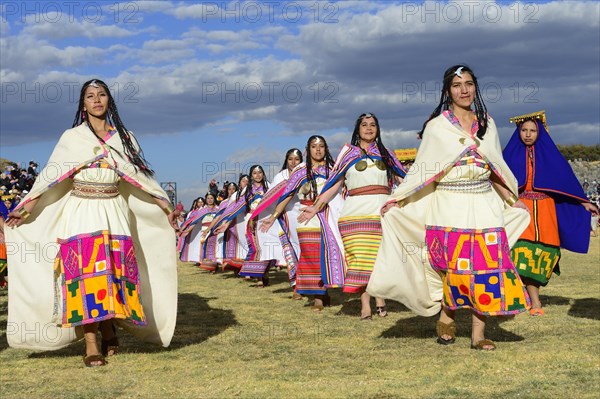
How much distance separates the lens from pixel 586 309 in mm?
9852

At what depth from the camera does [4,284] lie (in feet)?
46.7

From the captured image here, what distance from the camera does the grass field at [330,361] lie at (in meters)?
5.75

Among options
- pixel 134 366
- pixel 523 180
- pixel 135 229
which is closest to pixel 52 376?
pixel 134 366

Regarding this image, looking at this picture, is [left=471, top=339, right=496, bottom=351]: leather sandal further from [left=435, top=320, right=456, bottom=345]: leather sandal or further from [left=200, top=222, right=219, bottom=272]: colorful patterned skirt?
[left=200, top=222, right=219, bottom=272]: colorful patterned skirt

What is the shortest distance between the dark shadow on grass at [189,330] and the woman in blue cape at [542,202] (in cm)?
325

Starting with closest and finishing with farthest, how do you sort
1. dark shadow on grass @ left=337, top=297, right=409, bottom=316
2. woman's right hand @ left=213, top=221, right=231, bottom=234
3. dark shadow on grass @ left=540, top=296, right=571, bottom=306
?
dark shadow on grass @ left=337, top=297, right=409, bottom=316, dark shadow on grass @ left=540, top=296, right=571, bottom=306, woman's right hand @ left=213, top=221, right=231, bottom=234

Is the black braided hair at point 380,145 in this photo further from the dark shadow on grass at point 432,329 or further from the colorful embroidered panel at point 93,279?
the colorful embroidered panel at point 93,279

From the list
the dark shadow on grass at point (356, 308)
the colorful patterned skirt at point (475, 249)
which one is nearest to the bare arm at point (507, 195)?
the colorful patterned skirt at point (475, 249)

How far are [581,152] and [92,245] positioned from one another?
86380 mm

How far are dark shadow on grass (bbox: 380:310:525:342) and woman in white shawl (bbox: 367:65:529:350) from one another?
0.53 m

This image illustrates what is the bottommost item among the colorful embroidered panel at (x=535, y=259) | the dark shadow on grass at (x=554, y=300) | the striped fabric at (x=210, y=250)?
→ the dark shadow on grass at (x=554, y=300)

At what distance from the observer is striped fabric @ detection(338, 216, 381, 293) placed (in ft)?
31.6

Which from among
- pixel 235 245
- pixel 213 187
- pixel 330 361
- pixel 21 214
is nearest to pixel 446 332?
pixel 330 361

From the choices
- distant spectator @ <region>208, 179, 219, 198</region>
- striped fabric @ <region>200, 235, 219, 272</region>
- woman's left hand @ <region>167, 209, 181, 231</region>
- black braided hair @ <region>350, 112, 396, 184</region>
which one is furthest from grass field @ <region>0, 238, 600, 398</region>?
distant spectator @ <region>208, 179, 219, 198</region>
